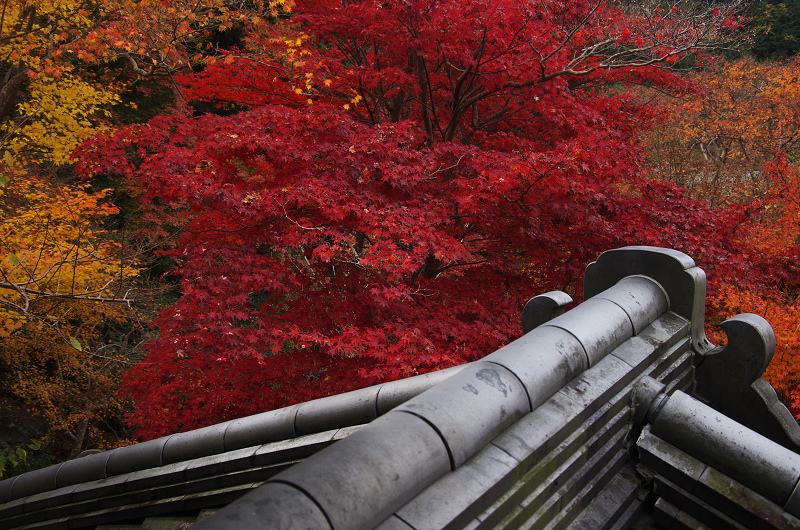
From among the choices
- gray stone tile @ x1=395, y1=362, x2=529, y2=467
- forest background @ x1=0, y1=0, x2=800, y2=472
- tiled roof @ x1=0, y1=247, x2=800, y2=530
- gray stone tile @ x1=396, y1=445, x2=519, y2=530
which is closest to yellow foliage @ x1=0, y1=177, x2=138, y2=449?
forest background @ x1=0, y1=0, x2=800, y2=472

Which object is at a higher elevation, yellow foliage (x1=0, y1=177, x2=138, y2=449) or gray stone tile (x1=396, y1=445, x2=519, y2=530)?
gray stone tile (x1=396, y1=445, x2=519, y2=530)

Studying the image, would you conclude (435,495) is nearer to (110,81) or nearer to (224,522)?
(224,522)

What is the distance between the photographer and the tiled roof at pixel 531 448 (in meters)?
2.16

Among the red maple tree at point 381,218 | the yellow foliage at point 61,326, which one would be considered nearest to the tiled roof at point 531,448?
the red maple tree at point 381,218

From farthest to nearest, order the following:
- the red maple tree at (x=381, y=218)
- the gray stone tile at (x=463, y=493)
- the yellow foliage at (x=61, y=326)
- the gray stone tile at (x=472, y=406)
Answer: the yellow foliage at (x=61, y=326) → the red maple tree at (x=381, y=218) → the gray stone tile at (x=472, y=406) → the gray stone tile at (x=463, y=493)

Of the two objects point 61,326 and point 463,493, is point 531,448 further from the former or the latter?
point 61,326

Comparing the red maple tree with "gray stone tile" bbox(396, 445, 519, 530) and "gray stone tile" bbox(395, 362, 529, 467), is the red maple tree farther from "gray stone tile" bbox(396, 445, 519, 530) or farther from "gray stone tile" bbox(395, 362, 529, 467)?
"gray stone tile" bbox(396, 445, 519, 530)

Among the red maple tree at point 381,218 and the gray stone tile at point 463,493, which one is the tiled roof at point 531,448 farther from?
the red maple tree at point 381,218

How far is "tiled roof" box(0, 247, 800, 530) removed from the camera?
7.09ft

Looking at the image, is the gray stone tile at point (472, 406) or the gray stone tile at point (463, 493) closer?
the gray stone tile at point (463, 493)

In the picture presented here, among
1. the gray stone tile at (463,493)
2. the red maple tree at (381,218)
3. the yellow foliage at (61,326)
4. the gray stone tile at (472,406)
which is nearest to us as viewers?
the gray stone tile at (463,493)

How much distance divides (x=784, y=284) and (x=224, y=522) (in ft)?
44.8

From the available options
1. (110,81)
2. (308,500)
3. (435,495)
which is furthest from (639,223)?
(110,81)

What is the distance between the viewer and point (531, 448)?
267 cm
